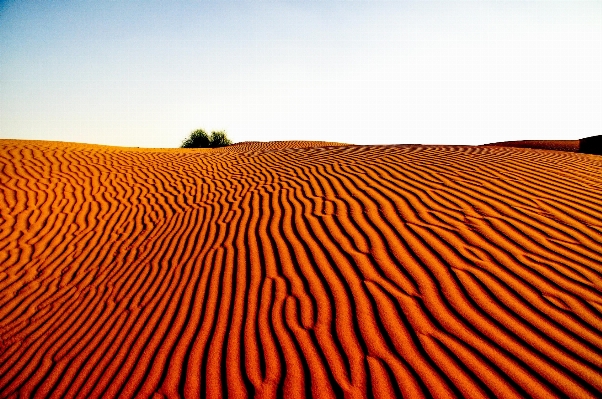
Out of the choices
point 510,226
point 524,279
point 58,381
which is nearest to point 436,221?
point 510,226

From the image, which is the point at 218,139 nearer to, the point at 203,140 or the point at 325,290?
the point at 203,140

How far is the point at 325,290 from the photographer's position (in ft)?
9.79

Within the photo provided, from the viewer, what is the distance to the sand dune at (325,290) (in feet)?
7.15

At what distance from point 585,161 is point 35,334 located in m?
8.57

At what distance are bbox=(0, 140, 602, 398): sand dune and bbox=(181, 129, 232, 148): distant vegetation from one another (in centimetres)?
2529

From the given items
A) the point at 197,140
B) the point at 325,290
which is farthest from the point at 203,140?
the point at 325,290

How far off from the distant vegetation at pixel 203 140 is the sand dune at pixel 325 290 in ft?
83.0

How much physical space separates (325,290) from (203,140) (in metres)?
29.7

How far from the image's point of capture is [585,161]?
21.7 ft

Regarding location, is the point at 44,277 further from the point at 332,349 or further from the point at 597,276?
the point at 597,276

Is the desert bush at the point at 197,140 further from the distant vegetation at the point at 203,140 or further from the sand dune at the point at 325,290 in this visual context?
the sand dune at the point at 325,290

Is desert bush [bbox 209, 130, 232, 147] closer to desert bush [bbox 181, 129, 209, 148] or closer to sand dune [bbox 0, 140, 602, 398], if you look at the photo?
desert bush [bbox 181, 129, 209, 148]

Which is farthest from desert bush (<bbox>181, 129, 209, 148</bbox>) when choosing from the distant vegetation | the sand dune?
the sand dune

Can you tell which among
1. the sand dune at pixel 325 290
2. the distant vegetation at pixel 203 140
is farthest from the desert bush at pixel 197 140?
the sand dune at pixel 325 290
